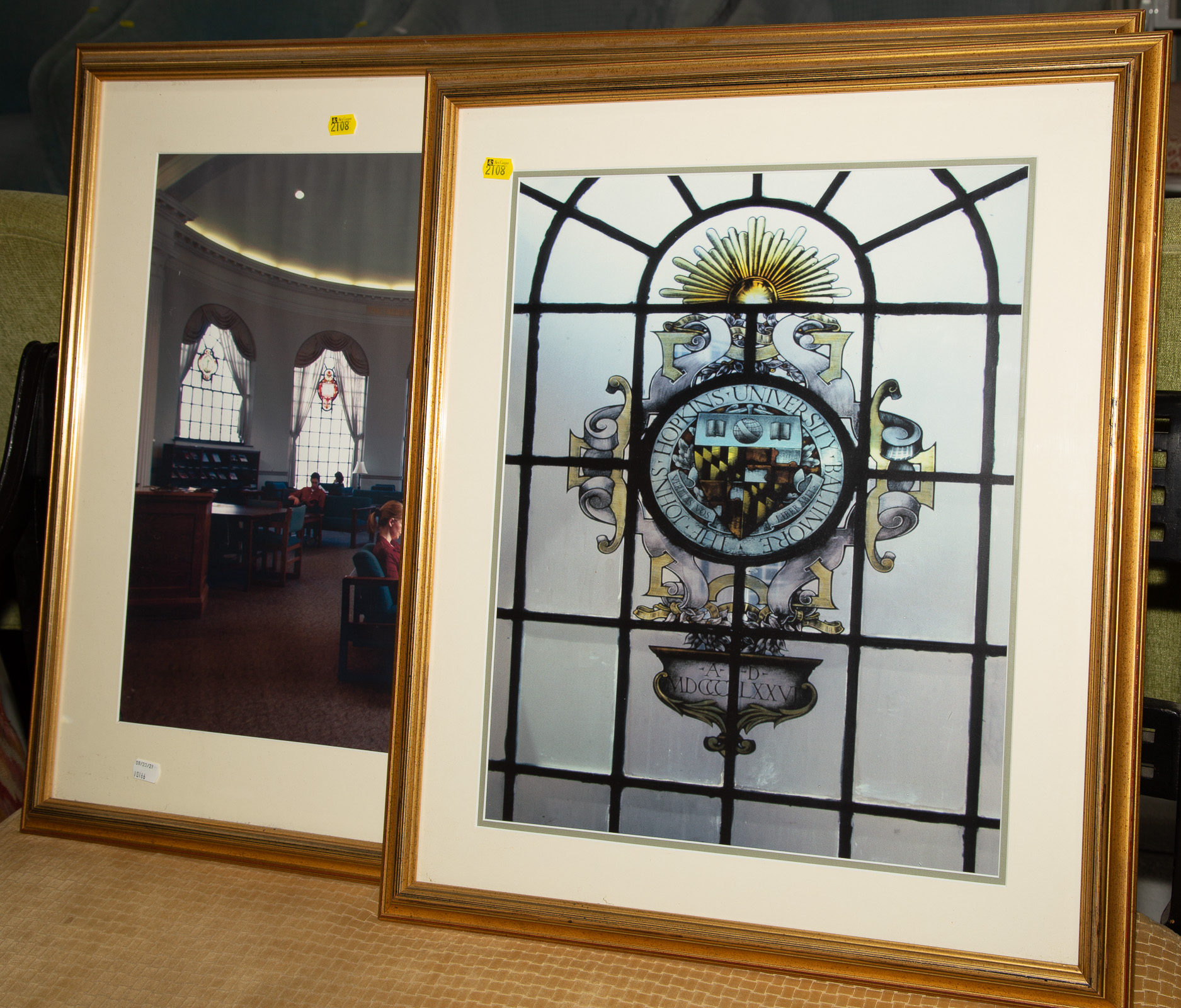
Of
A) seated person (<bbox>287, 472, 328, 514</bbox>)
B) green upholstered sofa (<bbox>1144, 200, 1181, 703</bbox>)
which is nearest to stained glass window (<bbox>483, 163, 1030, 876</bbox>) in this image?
seated person (<bbox>287, 472, 328, 514</bbox>)

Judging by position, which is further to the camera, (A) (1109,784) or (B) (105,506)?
(B) (105,506)

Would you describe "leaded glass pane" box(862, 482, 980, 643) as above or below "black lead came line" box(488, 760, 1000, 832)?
above

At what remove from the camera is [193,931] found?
2.99 feet

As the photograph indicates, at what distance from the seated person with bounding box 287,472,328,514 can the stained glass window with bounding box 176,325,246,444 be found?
4.3 inches

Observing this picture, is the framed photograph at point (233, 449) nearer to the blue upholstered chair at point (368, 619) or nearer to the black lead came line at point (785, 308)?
the blue upholstered chair at point (368, 619)

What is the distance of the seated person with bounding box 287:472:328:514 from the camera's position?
1039mm

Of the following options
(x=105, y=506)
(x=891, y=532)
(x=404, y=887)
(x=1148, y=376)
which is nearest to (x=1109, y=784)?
(x=891, y=532)

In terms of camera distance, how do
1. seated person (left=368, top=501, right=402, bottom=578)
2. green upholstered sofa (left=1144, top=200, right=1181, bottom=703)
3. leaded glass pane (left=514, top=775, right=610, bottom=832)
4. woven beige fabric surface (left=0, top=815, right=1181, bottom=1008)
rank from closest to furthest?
1. woven beige fabric surface (left=0, top=815, right=1181, bottom=1008)
2. leaded glass pane (left=514, top=775, right=610, bottom=832)
3. seated person (left=368, top=501, right=402, bottom=578)
4. green upholstered sofa (left=1144, top=200, right=1181, bottom=703)

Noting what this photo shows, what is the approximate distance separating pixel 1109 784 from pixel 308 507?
1.07 m

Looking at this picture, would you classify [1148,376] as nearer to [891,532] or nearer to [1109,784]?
[891,532]

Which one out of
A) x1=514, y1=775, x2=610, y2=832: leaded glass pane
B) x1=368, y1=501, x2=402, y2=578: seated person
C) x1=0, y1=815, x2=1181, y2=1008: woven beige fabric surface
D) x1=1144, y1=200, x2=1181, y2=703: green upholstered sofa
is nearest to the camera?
x1=0, y1=815, x2=1181, y2=1008: woven beige fabric surface

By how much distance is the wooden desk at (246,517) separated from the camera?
1.05m

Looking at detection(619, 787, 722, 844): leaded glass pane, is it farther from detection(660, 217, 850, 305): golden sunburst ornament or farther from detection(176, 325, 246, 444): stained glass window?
detection(176, 325, 246, 444): stained glass window

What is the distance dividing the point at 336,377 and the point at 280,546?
0.25 meters
